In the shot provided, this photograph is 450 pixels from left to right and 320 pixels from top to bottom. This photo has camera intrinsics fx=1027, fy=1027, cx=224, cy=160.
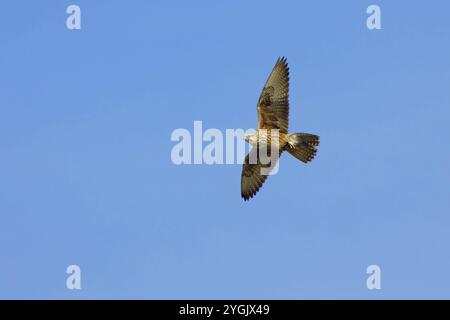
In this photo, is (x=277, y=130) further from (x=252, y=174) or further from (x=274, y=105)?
(x=252, y=174)

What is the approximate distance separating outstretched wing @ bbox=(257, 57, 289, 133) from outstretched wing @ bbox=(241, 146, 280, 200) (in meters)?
0.63

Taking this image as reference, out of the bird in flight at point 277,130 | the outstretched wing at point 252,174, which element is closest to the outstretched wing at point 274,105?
the bird in flight at point 277,130

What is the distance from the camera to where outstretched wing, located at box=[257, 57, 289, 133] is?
60.6ft

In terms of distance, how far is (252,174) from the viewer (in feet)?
62.8

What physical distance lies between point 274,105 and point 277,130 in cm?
47

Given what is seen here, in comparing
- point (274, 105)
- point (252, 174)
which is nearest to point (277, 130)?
point (274, 105)

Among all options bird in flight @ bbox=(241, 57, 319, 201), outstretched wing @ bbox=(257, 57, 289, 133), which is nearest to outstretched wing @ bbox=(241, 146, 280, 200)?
bird in flight @ bbox=(241, 57, 319, 201)

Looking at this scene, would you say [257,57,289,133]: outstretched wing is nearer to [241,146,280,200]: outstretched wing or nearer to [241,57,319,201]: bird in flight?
[241,57,319,201]: bird in flight

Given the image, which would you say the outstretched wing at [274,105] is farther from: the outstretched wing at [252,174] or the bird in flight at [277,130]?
the outstretched wing at [252,174]

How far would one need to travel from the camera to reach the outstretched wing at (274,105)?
18.5 metres
